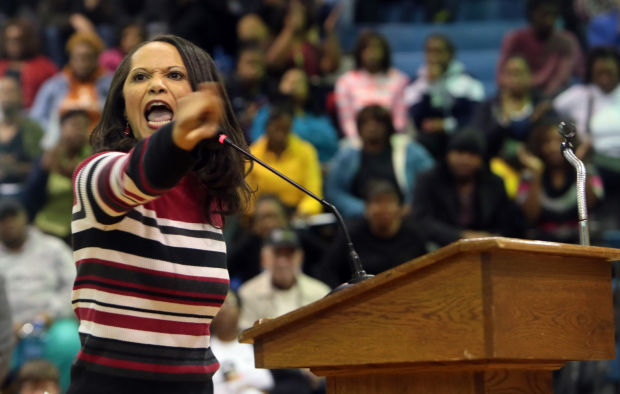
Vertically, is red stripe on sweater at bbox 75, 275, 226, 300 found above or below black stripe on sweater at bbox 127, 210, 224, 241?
below

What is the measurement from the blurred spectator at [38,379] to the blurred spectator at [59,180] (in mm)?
1693

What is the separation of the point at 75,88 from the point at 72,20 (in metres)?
1.19

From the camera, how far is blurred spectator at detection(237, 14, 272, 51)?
7961 mm

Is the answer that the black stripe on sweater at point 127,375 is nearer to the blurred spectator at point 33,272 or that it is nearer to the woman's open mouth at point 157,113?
the woman's open mouth at point 157,113

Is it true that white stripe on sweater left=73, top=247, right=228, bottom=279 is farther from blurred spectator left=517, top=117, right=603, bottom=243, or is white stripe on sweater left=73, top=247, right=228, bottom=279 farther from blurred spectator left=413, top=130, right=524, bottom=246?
blurred spectator left=517, top=117, right=603, bottom=243

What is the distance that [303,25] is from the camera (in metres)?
7.96

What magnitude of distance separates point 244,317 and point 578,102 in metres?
2.63

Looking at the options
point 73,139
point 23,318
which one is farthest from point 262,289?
point 73,139

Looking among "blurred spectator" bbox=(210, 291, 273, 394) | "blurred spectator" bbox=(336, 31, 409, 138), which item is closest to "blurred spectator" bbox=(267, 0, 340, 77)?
"blurred spectator" bbox=(336, 31, 409, 138)

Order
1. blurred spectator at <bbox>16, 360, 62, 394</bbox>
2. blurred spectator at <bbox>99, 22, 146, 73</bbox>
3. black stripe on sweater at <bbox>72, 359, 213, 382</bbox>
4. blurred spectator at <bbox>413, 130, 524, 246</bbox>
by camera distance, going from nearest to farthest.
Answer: black stripe on sweater at <bbox>72, 359, 213, 382</bbox>, blurred spectator at <bbox>16, 360, 62, 394</bbox>, blurred spectator at <bbox>413, 130, 524, 246</bbox>, blurred spectator at <bbox>99, 22, 146, 73</bbox>

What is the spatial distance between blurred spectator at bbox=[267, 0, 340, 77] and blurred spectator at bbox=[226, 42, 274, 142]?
0.17 m

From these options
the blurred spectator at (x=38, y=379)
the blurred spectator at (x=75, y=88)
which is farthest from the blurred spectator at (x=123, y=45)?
the blurred spectator at (x=38, y=379)

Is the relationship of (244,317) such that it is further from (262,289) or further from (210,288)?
(210,288)

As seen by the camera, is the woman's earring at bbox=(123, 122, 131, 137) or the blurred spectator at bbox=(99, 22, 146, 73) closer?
the woman's earring at bbox=(123, 122, 131, 137)
